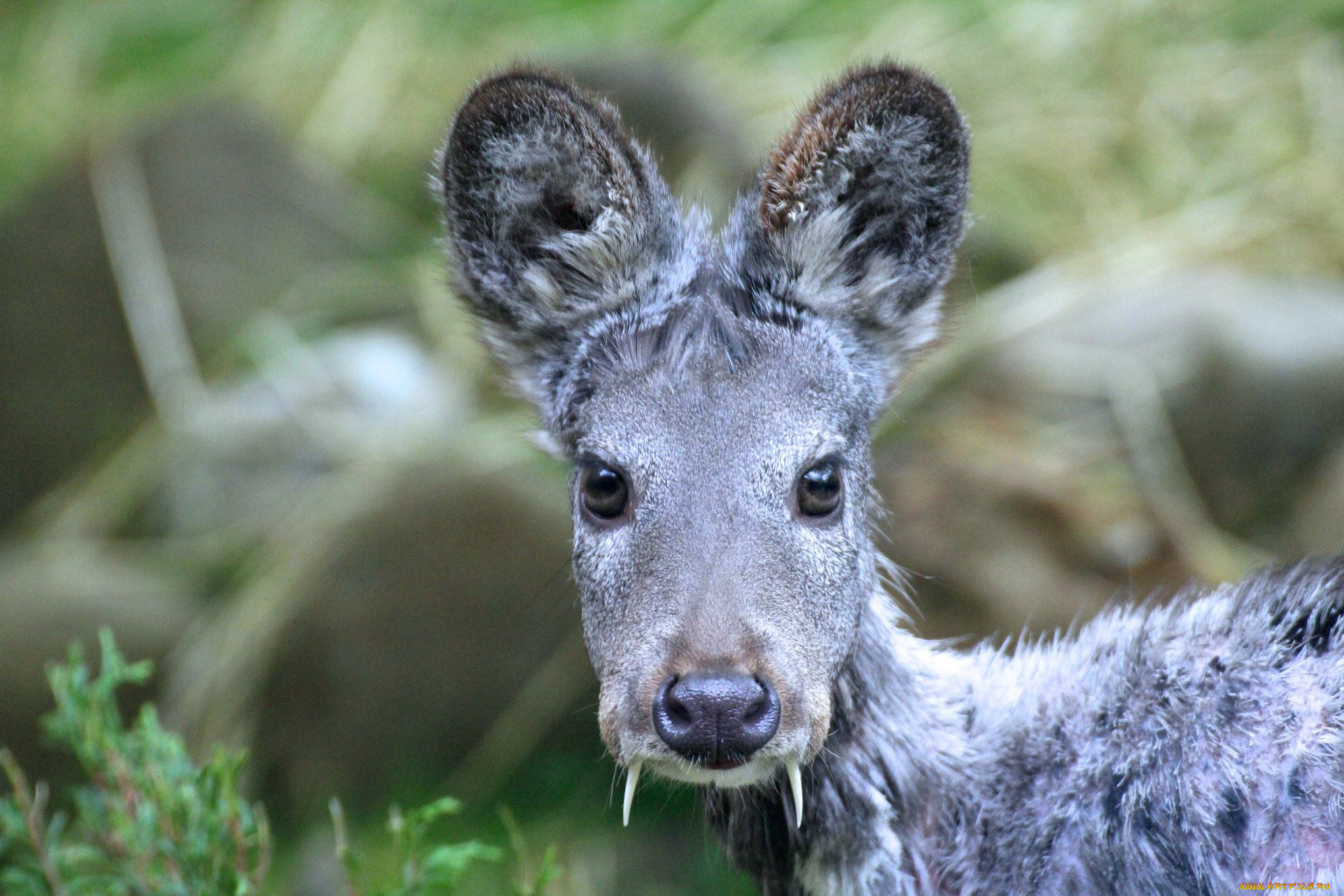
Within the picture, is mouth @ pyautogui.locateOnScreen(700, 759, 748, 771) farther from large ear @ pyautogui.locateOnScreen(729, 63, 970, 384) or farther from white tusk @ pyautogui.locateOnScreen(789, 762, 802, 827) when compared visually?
large ear @ pyautogui.locateOnScreen(729, 63, 970, 384)

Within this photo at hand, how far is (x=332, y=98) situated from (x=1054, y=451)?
6.40 metres

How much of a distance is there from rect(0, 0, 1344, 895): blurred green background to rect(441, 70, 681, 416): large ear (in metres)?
0.25

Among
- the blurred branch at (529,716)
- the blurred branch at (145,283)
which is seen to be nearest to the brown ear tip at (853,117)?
the blurred branch at (529,716)

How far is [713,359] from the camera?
3.33 metres

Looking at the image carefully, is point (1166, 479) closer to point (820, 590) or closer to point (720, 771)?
point (820, 590)

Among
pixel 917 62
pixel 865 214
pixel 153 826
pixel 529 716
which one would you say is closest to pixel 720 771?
pixel 865 214

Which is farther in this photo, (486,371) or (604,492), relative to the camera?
(486,371)

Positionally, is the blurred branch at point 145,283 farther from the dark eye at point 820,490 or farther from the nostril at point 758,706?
the nostril at point 758,706

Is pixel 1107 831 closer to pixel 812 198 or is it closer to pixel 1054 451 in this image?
pixel 812 198

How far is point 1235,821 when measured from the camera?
10.1 feet

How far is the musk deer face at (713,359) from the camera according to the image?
2957 mm

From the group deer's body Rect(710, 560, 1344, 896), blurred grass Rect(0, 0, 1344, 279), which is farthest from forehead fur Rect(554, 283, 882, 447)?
blurred grass Rect(0, 0, 1344, 279)

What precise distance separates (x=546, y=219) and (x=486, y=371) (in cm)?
115

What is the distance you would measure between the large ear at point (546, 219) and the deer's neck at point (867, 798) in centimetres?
118
